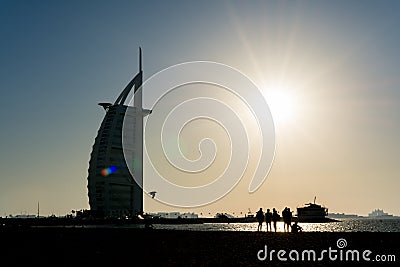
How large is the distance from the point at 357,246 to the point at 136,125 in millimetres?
161928

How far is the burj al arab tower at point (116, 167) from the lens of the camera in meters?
176

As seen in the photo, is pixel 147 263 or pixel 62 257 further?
pixel 62 257

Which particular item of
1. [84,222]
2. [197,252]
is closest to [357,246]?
[197,252]

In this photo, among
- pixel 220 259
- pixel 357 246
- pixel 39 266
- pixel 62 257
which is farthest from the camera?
pixel 357 246

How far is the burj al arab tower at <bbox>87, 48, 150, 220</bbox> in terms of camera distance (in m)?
176

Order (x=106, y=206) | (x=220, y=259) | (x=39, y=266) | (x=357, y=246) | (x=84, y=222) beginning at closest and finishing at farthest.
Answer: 1. (x=39, y=266)
2. (x=220, y=259)
3. (x=357, y=246)
4. (x=84, y=222)
5. (x=106, y=206)

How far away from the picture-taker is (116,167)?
177500mm

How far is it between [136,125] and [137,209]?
27285 millimetres

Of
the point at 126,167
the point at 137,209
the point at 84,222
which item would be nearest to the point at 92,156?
the point at 126,167

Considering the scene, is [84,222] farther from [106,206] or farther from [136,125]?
[136,125]

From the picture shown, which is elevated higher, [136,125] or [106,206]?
[136,125]

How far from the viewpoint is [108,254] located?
889 inches

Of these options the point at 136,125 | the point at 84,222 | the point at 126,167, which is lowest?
the point at 84,222

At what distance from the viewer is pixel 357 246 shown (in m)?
23.5
